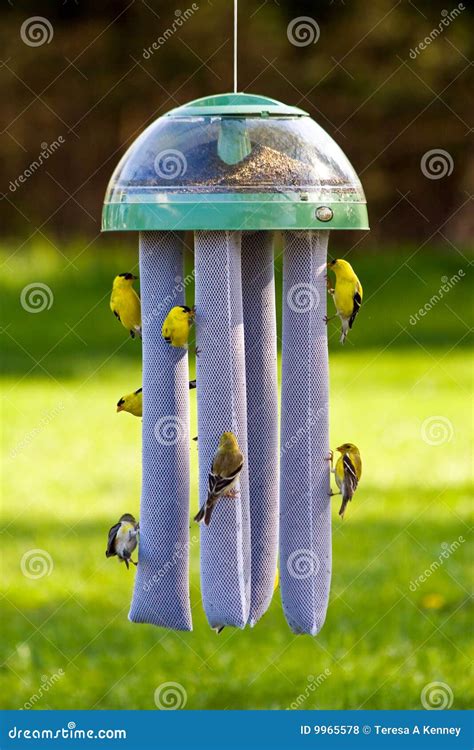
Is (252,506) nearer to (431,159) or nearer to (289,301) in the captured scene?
(289,301)

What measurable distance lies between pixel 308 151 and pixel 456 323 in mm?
11442

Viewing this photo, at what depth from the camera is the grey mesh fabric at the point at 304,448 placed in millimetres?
3277

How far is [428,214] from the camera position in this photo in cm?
1675

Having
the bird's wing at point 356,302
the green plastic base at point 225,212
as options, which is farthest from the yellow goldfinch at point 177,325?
the bird's wing at point 356,302

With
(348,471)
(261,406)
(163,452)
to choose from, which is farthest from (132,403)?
(348,471)

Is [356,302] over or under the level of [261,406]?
over

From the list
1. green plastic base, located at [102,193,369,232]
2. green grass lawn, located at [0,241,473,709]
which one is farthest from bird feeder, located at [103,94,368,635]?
green grass lawn, located at [0,241,473,709]

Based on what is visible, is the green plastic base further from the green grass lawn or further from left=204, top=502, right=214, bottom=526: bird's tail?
the green grass lawn

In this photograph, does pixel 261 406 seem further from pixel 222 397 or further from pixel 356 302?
pixel 356 302

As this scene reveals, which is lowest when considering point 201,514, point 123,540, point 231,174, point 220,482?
point 123,540

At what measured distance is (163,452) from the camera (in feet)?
10.7

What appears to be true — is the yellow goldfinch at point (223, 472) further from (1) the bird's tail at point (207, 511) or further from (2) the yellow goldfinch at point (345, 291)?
(2) the yellow goldfinch at point (345, 291)

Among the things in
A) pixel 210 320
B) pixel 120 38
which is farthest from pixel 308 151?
pixel 120 38

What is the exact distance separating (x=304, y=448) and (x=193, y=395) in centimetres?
575
